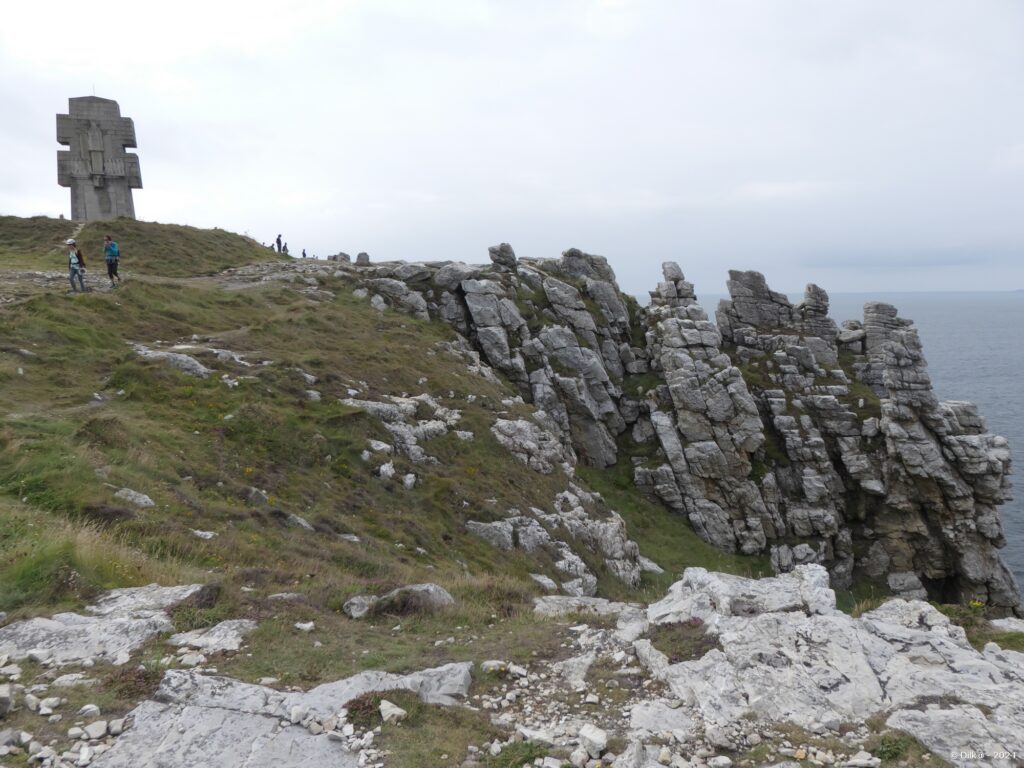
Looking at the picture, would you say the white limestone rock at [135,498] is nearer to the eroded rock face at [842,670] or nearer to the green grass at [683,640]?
the eroded rock face at [842,670]

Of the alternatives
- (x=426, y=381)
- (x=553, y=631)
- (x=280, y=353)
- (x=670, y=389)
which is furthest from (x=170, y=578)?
(x=670, y=389)

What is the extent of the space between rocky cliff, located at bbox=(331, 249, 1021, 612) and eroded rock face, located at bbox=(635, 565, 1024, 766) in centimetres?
3613

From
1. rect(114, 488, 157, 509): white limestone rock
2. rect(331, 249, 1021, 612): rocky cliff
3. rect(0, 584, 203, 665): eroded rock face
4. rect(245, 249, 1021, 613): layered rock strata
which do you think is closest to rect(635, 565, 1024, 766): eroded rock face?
rect(0, 584, 203, 665): eroded rock face

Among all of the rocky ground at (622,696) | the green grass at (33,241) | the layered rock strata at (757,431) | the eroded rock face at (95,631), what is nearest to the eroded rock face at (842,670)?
the rocky ground at (622,696)

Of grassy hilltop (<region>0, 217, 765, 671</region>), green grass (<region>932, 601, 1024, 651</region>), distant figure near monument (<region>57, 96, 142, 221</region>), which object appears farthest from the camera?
distant figure near monument (<region>57, 96, 142, 221</region>)

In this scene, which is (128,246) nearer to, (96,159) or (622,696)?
(96,159)

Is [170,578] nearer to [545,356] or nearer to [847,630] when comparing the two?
[847,630]

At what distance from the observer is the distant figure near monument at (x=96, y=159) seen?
4906 centimetres

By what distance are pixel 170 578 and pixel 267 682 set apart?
4856mm

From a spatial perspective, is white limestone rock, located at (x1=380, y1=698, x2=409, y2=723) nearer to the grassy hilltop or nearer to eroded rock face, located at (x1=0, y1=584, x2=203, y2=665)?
the grassy hilltop

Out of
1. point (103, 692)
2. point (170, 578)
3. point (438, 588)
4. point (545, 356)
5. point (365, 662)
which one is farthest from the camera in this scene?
point (545, 356)

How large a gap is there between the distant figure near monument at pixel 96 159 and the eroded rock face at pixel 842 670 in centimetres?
5741

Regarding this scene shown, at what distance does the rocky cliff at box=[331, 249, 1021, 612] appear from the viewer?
5231 cm

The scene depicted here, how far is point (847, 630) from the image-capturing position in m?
11.1
